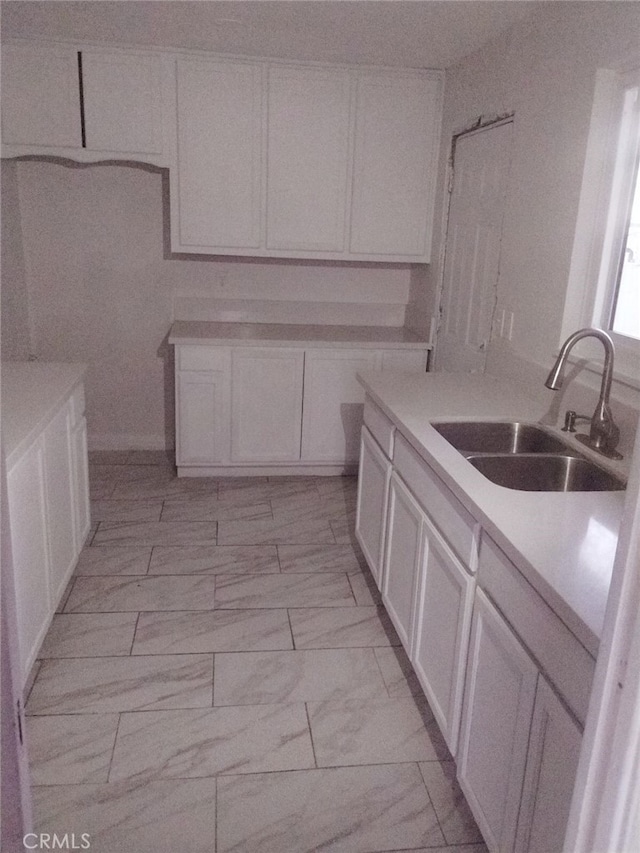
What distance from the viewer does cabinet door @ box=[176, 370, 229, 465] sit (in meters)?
3.93

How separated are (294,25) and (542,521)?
2.67m

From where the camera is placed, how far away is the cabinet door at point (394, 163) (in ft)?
12.7

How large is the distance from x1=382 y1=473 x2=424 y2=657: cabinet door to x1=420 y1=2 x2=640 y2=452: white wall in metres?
0.70

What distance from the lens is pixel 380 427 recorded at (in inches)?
105

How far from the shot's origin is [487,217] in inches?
129

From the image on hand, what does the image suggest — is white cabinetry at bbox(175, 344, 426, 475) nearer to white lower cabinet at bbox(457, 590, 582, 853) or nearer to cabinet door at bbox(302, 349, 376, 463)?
cabinet door at bbox(302, 349, 376, 463)

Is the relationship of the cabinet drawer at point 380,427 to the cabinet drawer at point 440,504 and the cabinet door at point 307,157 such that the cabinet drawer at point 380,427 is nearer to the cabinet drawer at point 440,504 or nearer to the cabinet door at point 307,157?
the cabinet drawer at point 440,504

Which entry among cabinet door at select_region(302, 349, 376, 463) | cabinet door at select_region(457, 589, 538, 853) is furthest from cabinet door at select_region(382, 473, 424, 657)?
cabinet door at select_region(302, 349, 376, 463)

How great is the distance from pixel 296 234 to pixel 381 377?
58.4 inches

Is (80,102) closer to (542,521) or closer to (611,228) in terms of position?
(611,228)

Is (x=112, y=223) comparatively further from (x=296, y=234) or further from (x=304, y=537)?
(x=304, y=537)

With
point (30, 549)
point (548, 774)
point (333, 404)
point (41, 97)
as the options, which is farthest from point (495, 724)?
point (41, 97)

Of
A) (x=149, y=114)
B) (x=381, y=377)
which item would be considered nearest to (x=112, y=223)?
(x=149, y=114)

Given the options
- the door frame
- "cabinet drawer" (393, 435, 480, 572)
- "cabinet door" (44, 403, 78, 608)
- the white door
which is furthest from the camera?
the door frame
